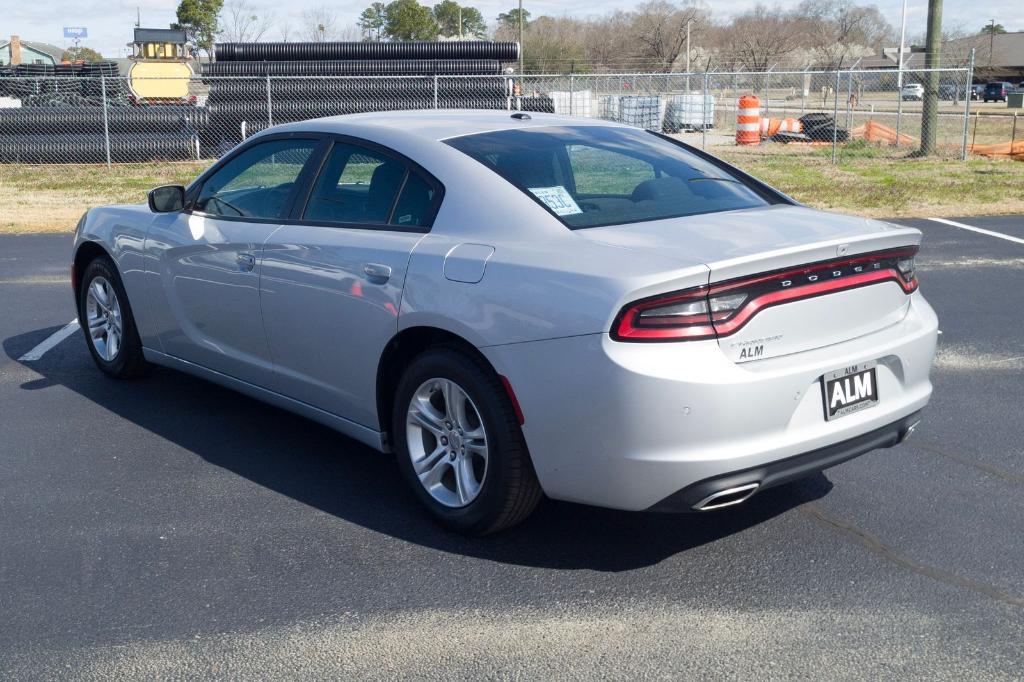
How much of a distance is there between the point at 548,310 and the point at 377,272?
3.03 feet

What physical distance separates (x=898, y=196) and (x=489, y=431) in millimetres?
14544

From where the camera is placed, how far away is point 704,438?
11.3 feet

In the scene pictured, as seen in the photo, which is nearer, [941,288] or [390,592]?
[390,592]

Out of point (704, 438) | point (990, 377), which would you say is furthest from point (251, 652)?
point (990, 377)

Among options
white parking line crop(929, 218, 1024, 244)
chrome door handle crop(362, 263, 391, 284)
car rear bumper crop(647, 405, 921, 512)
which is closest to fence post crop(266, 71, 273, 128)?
white parking line crop(929, 218, 1024, 244)

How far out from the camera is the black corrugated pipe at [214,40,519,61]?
26.8 m

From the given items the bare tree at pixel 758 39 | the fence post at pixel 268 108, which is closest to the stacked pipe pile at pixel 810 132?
the fence post at pixel 268 108

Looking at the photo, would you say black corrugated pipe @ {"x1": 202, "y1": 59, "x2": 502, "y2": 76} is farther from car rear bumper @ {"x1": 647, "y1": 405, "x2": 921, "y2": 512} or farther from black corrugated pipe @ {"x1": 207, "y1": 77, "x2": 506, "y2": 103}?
car rear bumper @ {"x1": 647, "y1": 405, "x2": 921, "y2": 512}

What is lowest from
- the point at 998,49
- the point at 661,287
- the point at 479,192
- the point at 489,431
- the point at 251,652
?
the point at 251,652

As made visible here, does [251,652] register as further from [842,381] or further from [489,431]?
[842,381]

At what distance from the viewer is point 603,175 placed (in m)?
4.62

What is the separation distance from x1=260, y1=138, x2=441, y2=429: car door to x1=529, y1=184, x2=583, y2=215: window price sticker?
1.37ft

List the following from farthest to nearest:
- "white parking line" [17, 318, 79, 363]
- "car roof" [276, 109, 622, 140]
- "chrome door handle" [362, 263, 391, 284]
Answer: "white parking line" [17, 318, 79, 363], "car roof" [276, 109, 622, 140], "chrome door handle" [362, 263, 391, 284]

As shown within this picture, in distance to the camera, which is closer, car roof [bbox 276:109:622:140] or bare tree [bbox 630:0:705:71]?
car roof [bbox 276:109:622:140]
